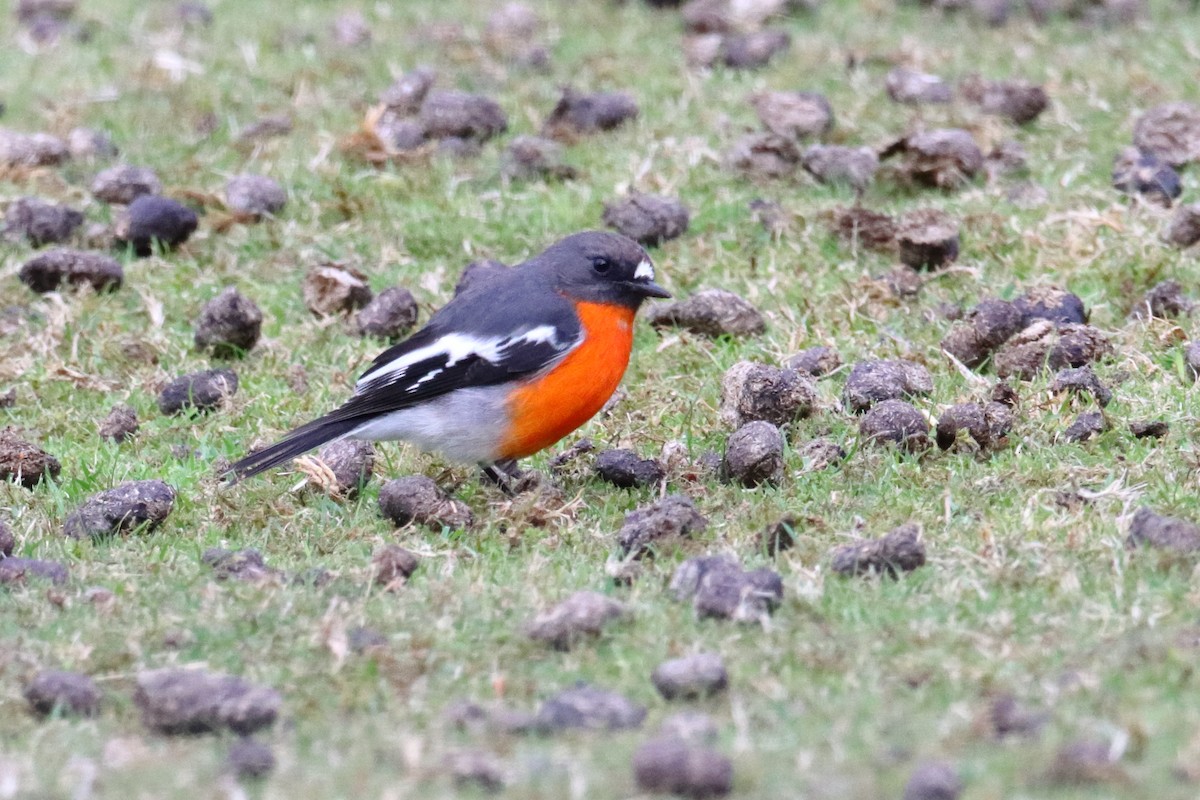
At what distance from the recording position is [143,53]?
1142cm

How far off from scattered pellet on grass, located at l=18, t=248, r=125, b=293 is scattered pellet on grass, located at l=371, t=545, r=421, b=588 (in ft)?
11.4

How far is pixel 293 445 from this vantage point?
6.58 meters

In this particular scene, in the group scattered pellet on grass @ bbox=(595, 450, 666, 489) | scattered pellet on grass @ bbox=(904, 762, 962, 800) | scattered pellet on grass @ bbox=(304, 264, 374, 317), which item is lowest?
scattered pellet on grass @ bbox=(304, 264, 374, 317)

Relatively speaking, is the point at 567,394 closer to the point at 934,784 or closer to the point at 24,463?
the point at 24,463

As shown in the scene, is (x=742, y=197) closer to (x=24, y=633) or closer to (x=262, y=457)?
(x=262, y=457)

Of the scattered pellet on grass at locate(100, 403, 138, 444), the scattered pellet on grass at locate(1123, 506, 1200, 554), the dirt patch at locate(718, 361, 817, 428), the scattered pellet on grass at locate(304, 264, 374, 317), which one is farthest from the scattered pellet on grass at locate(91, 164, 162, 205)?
the scattered pellet on grass at locate(1123, 506, 1200, 554)

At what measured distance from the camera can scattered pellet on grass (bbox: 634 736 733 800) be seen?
3.97m

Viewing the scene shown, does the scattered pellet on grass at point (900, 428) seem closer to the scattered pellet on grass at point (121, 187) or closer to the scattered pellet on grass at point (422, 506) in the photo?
the scattered pellet on grass at point (422, 506)

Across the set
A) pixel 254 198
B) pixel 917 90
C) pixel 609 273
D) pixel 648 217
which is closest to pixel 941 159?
pixel 917 90

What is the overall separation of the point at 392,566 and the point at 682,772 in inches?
72.0

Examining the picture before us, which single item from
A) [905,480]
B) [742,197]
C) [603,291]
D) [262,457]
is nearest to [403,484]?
[262,457]

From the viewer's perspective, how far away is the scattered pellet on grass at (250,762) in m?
4.21

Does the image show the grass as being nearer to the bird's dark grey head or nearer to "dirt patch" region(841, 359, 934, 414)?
"dirt patch" region(841, 359, 934, 414)

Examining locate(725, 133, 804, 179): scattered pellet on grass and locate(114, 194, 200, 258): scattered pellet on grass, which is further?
locate(725, 133, 804, 179): scattered pellet on grass
